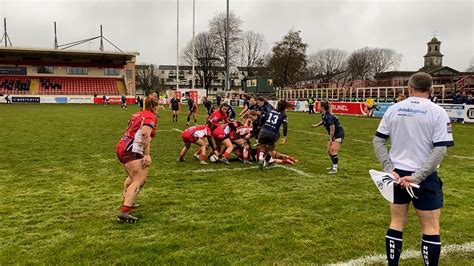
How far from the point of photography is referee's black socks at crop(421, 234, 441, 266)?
11.2 ft

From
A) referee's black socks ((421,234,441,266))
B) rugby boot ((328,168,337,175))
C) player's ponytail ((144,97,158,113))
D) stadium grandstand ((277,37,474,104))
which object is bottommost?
rugby boot ((328,168,337,175))

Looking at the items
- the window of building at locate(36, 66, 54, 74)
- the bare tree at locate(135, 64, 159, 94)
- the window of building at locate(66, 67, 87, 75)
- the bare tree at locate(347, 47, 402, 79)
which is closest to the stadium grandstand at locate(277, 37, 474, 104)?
the bare tree at locate(347, 47, 402, 79)

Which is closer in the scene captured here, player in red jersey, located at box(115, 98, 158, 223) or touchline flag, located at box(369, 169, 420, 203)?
touchline flag, located at box(369, 169, 420, 203)

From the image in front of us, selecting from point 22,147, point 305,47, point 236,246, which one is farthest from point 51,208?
point 305,47

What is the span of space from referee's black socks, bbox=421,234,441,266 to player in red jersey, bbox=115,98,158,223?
12.7ft

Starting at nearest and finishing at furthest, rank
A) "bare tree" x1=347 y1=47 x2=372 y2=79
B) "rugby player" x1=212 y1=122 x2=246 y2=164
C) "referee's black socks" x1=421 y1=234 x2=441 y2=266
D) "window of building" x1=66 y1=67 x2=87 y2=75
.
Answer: "referee's black socks" x1=421 y1=234 x2=441 y2=266, "rugby player" x1=212 y1=122 x2=246 y2=164, "window of building" x1=66 y1=67 x2=87 y2=75, "bare tree" x1=347 y1=47 x2=372 y2=79

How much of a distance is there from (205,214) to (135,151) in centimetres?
152

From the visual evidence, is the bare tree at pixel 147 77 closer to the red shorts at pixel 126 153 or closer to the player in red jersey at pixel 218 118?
the player in red jersey at pixel 218 118

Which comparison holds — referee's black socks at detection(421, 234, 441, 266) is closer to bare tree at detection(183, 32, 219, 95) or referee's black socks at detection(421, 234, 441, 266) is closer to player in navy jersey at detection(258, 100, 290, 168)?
player in navy jersey at detection(258, 100, 290, 168)

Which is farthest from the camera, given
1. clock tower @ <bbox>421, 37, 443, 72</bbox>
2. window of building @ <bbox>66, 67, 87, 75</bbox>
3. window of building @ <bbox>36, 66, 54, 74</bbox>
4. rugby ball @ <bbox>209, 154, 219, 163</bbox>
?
clock tower @ <bbox>421, 37, 443, 72</bbox>

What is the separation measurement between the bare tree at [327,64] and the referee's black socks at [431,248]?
90.8 meters

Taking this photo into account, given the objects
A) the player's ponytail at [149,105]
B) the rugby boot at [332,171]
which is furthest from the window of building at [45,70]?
the player's ponytail at [149,105]

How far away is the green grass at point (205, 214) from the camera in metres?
4.57

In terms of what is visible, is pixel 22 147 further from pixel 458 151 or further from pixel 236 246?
pixel 458 151
